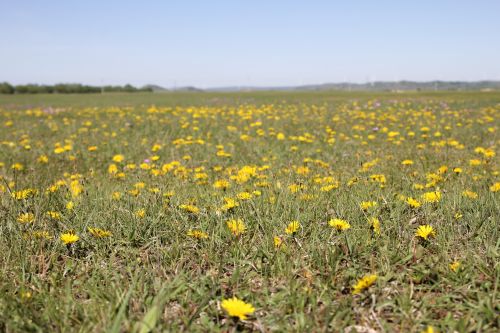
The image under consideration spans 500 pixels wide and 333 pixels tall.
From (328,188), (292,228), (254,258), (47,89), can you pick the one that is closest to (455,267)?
(292,228)

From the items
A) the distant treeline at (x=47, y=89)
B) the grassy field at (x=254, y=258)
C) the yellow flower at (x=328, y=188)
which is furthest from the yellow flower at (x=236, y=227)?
the distant treeline at (x=47, y=89)

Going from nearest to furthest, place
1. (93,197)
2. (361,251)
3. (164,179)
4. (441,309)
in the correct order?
(441,309) < (361,251) < (93,197) < (164,179)

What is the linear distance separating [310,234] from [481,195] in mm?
1758

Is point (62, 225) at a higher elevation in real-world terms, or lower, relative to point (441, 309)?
higher

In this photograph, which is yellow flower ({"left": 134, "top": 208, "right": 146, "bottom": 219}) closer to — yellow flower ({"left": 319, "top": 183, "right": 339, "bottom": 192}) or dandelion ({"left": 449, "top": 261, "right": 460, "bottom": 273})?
yellow flower ({"left": 319, "top": 183, "right": 339, "bottom": 192})

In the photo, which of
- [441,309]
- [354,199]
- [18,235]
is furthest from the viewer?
[354,199]

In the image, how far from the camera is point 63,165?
20.3 ft

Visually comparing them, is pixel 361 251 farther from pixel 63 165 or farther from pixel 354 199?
pixel 63 165

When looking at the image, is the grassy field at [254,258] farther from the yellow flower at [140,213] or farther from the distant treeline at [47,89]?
the distant treeline at [47,89]

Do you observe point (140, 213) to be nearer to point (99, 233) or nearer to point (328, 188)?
point (99, 233)

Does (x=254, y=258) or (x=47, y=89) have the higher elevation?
(x=47, y=89)

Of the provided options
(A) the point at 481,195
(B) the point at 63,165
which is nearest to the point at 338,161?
(A) the point at 481,195

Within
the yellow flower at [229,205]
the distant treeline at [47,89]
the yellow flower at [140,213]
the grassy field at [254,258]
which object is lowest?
the grassy field at [254,258]

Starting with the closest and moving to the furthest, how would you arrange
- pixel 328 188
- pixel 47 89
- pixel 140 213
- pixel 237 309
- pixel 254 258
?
pixel 237 309
pixel 254 258
pixel 140 213
pixel 328 188
pixel 47 89
